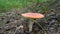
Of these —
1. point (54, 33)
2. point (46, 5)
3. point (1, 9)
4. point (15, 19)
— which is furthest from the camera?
point (1, 9)

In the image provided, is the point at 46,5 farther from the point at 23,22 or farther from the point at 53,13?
the point at 23,22

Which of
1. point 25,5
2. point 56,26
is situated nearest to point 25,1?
point 25,5

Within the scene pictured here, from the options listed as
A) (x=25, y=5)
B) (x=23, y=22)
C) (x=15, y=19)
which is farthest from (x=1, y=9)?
(x=23, y=22)

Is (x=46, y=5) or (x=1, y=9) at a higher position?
(x=46, y=5)

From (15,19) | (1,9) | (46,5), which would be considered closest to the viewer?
(15,19)

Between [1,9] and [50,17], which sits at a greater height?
[50,17]

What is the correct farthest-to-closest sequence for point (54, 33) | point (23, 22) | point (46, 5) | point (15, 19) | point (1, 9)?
point (1, 9), point (46, 5), point (15, 19), point (23, 22), point (54, 33)

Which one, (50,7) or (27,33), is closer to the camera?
(27,33)

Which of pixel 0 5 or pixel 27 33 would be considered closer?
pixel 27 33

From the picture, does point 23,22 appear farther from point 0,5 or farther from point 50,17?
point 0,5
